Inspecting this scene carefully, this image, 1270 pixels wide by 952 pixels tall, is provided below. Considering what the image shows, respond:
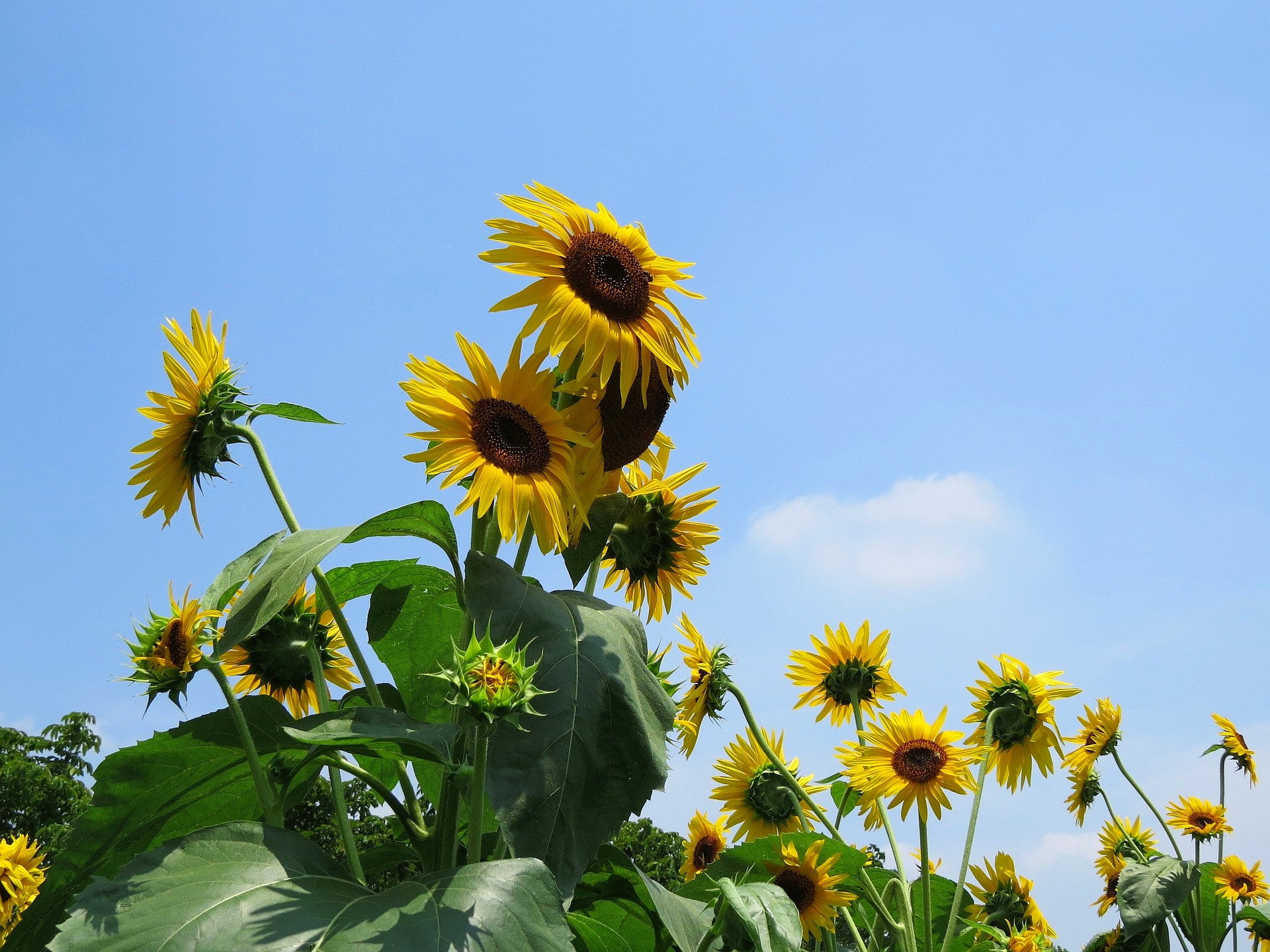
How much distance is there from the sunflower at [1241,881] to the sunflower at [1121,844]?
0.29 metres

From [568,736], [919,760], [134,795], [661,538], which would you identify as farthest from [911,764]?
[134,795]

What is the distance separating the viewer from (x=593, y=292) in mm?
1746

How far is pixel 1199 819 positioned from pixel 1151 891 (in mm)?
1536

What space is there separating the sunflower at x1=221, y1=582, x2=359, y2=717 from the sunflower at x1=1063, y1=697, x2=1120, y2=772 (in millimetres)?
3285

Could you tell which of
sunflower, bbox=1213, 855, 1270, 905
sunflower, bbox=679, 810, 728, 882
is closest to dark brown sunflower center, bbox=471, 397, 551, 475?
sunflower, bbox=679, 810, 728, 882

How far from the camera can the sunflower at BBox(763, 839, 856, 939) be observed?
2.31 meters

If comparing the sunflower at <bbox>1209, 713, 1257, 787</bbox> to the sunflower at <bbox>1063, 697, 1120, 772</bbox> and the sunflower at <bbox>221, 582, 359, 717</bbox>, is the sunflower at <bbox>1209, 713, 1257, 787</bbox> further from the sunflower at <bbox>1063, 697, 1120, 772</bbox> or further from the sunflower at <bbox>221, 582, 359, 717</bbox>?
the sunflower at <bbox>221, 582, 359, 717</bbox>

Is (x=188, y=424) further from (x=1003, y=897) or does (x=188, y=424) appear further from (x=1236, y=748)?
(x=1236, y=748)

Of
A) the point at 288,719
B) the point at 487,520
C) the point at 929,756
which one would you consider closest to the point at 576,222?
the point at 487,520

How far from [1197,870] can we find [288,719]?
3.68 m

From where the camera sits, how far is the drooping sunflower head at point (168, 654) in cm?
159

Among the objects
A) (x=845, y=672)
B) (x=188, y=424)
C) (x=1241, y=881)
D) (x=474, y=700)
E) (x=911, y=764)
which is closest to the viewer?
(x=474, y=700)

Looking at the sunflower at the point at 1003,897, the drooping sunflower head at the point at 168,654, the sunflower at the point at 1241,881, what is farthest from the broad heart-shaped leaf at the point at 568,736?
the sunflower at the point at 1241,881

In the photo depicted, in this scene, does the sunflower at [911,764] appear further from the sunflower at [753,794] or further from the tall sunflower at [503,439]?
the tall sunflower at [503,439]
